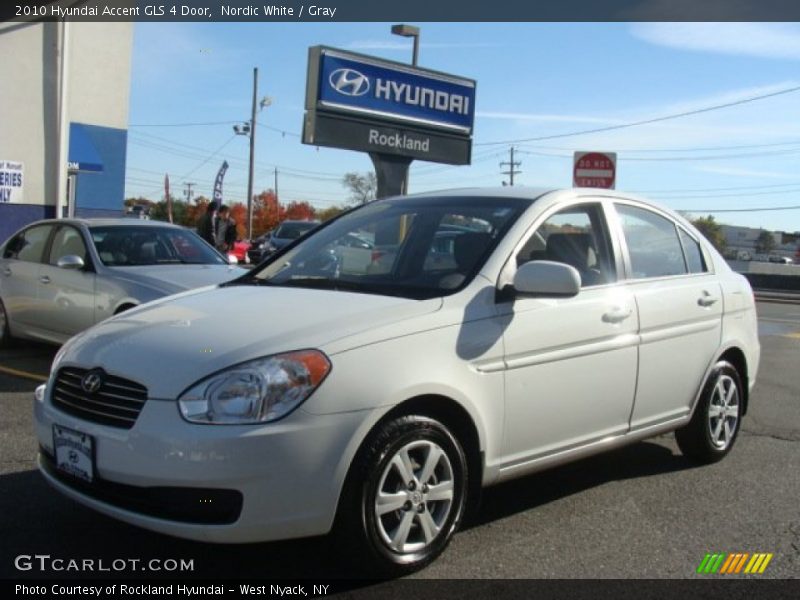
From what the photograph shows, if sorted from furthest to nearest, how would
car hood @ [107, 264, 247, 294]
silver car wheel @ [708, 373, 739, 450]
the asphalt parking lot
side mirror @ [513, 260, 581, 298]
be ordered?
1. car hood @ [107, 264, 247, 294]
2. silver car wheel @ [708, 373, 739, 450]
3. side mirror @ [513, 260, 581, 298]
4. the asphalt parking lot

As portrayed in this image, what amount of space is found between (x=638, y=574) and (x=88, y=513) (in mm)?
2561

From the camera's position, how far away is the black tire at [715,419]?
5.21m

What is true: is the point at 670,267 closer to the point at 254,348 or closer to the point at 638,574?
the point at 638,574

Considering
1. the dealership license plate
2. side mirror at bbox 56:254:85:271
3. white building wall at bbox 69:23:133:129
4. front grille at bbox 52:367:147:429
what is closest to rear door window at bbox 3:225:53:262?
side mirror at bbox 56:254:85:271

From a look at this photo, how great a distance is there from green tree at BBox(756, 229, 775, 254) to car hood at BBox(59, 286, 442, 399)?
14076 cm

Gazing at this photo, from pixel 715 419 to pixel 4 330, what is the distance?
23.9 feet

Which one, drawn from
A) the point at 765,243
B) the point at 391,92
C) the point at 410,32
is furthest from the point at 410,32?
the point at 765,243

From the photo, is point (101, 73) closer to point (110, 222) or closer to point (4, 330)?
point (4, 330)

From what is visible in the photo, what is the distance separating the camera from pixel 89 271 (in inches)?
312

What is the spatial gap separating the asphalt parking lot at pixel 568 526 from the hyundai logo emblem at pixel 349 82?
34.6ft

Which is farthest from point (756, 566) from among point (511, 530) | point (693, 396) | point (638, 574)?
point (693, 396)

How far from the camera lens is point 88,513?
160 inches

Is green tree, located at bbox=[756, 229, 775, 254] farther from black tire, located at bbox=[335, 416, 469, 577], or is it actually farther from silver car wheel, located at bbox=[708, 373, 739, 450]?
black tire, located at bbox=[335, 416, 469, 577]

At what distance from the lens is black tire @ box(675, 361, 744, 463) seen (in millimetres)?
5211
